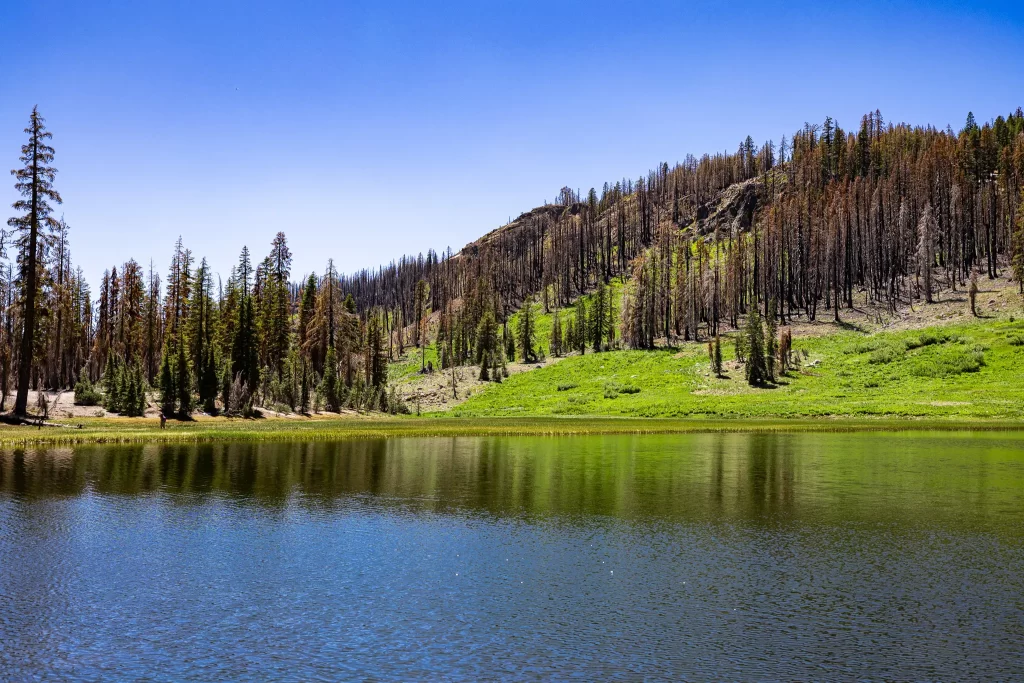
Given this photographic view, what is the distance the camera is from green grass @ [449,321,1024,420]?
264ft

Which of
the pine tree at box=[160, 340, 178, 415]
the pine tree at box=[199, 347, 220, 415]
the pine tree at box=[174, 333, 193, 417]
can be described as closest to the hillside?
the pine tree at box=[199, 347, 220, 415]

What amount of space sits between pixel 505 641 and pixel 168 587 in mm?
8891

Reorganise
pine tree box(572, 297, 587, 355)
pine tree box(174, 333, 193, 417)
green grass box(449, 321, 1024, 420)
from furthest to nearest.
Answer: pine tree box(572, 297, 587, 355) < green grass box(449, 321, 1024, 420) < pine tree box(174, 333, 193, 417)

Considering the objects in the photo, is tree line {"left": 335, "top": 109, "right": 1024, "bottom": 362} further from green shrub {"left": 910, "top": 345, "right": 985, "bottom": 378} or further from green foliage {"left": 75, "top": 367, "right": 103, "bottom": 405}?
green foliage {"left": 75, "top": 367, "right": 103, "bottom": 405}

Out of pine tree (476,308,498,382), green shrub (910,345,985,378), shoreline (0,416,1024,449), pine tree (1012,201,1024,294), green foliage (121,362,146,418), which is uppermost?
pine tree (1012,201,1024,294)

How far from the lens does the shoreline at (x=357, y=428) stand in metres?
47.3

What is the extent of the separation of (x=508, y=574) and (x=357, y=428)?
46549 mm

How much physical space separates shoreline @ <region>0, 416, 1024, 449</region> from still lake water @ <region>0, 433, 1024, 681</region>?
10.8 metres

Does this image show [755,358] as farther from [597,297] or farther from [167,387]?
[167,387]

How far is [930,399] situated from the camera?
267ft

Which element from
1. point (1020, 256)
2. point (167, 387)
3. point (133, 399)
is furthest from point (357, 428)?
point (1020, 256)

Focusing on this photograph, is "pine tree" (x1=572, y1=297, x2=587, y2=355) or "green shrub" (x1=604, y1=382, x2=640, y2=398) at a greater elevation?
"pine tree" (x1=572, y1=297, x2=587, y2=355)

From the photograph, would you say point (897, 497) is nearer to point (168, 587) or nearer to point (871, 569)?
point (871, 569)

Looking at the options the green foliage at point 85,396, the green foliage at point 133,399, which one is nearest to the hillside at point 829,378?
the green foliage at point 133,399
